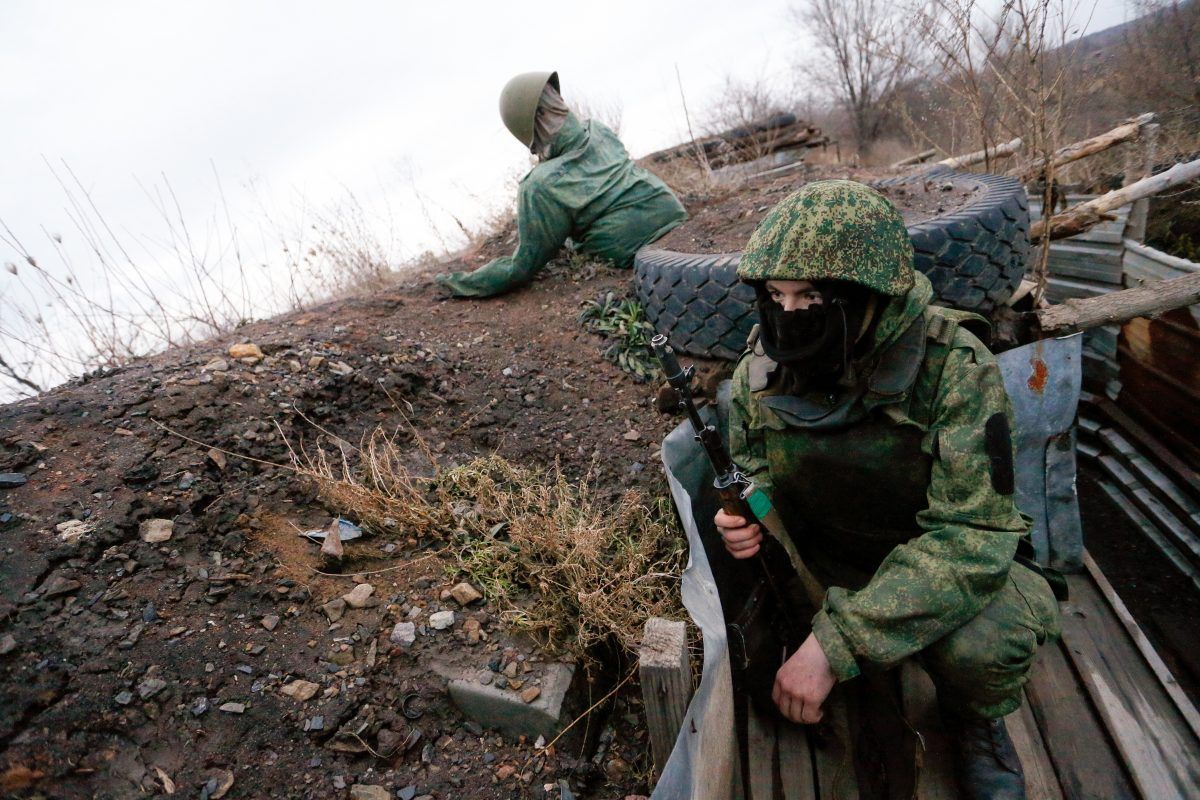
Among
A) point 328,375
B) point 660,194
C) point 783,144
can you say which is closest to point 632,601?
point 328,375

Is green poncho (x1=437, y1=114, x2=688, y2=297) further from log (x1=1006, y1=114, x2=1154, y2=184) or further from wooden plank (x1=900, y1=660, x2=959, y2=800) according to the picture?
wooden plank (x1=900, y1=660, x2=959, y2=800)

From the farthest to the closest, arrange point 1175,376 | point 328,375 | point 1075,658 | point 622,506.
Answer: point 1175,376 < point 328,375 < point 622,506 < point 1075,658

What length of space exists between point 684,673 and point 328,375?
1990 millimetres

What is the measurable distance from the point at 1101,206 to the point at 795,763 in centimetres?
312

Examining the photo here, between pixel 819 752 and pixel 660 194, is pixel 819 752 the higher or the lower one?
the lower one

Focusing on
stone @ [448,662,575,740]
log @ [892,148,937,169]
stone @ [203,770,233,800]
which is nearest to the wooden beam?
stone @ [448,662,575,740]

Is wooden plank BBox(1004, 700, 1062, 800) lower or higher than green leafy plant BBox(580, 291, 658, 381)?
lower

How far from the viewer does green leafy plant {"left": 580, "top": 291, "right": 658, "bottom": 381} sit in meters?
3.06

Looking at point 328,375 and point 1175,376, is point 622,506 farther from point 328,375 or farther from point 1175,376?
point 1175,376

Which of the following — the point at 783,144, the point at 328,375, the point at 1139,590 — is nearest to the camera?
the point at 328,375

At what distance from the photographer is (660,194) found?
11.9 ft

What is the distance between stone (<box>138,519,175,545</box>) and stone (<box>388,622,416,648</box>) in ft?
2.46

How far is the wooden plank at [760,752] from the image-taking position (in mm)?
1700

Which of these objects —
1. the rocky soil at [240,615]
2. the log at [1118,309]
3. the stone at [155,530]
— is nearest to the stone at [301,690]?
the rocky soil at [240,615]
